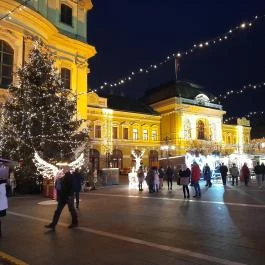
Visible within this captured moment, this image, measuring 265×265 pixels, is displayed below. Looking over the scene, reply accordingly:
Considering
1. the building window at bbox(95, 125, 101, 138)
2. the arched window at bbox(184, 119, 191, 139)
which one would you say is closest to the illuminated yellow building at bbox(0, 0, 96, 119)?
the building window at bbox(95, 125, 101, 138)

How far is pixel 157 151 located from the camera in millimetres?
58906

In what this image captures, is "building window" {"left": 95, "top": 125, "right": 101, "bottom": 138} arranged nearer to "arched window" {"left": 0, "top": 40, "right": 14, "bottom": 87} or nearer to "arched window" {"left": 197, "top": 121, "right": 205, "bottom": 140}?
"arched window" {"left": 197, "top": 121, "right": 205, "bottom": 140}

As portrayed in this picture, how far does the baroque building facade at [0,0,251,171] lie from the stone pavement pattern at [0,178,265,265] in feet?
53.3

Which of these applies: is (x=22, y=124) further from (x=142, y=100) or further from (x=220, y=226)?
(x=142, y=100)

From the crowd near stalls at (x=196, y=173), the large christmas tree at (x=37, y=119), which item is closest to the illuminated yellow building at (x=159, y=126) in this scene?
the crowd near stalls at (x=196, y=173)

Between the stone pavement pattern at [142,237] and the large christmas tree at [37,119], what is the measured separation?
890 centimetres

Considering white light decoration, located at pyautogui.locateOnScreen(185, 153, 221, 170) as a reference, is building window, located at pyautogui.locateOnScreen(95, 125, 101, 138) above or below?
above

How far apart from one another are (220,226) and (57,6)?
26.5 meters

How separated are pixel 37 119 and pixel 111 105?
33.3 m

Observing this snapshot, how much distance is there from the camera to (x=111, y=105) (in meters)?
55.0

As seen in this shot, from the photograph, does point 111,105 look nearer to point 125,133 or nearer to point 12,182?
point 125,133

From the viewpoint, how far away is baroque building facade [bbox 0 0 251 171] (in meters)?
26.3

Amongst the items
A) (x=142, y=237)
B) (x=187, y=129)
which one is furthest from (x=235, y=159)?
(x=142, y=237)

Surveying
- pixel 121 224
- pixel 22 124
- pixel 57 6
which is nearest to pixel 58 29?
pixel 57 6
